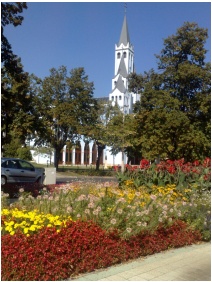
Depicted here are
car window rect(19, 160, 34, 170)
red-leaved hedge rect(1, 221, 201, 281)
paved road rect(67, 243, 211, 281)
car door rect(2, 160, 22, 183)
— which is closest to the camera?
red-leaved hedge rect(1, 221, 201, 281)

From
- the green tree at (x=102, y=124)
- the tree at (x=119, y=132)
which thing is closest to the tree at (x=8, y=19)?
the tree at (x=119, y=132)

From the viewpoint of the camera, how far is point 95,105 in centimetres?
3672

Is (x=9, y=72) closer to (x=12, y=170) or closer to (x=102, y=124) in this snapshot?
(x=12, y=170)

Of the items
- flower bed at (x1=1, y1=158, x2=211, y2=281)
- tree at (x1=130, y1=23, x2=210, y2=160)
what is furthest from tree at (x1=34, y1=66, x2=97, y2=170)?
flower bed at (x1=1, y1=158, x2=211, y2=281)

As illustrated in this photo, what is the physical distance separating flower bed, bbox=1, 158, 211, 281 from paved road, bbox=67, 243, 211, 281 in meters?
0.14

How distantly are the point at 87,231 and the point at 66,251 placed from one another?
477 mm

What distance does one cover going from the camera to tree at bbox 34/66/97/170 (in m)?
33.3

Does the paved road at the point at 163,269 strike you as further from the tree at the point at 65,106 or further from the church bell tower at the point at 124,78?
the tree at the point at 65,106

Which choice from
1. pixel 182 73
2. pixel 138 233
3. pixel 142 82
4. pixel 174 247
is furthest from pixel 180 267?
pixel 142 82

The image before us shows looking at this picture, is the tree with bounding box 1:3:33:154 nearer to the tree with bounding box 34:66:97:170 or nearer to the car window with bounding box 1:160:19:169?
the car window with bounding box 1:160:19:169

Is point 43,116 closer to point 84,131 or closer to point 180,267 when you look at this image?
point 84,131

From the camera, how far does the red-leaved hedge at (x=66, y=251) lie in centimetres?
409

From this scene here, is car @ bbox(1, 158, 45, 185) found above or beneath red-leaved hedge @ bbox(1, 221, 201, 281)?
above

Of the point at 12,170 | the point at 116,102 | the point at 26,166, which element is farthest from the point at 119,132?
the point at 12,170
